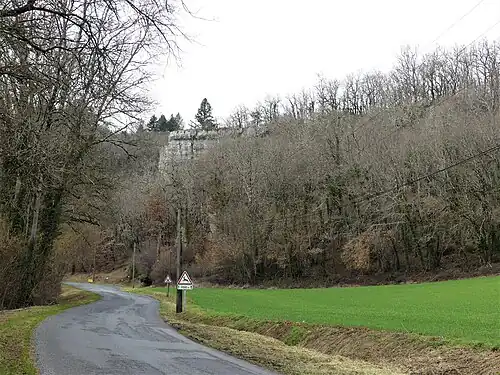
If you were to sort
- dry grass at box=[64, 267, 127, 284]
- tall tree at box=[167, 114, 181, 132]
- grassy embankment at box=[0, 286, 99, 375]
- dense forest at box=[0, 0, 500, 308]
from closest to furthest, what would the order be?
1. grassy embankment at box=[0, 286, 99, 375]
2. dense forest at box=[0, 0, 500, 308]
3. dry grass at box=[64, 267, 127, 284]
4. tall tree at box=[167, 114, 181, 132]

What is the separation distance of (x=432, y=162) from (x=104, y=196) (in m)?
31.7

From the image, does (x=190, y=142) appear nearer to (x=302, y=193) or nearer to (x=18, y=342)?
(x=302, y=193)

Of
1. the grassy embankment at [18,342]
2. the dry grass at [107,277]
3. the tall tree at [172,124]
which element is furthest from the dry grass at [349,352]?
the tall tree at [172,124]

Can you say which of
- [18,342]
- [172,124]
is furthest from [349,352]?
[172,124]

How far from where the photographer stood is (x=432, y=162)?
158 feet

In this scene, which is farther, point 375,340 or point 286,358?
point 375,340

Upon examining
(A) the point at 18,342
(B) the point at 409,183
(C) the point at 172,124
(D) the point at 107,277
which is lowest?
(A) the point at 18,342

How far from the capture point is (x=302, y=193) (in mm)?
60844

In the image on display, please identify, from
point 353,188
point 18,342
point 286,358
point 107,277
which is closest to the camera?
point 286,358

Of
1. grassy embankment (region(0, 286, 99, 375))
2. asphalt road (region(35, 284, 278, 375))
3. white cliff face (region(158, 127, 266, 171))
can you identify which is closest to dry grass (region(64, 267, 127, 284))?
white cliff face (region(158, 127, 266, 171))

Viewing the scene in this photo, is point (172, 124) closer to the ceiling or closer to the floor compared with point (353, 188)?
closer to the ceiling

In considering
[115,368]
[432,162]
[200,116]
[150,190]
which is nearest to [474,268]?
[432,162]

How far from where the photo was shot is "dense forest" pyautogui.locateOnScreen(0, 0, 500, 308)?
28.7 meters

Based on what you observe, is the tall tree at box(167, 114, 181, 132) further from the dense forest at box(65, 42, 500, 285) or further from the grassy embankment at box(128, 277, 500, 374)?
the grassy embankment at box(128, 277, 500, 374)
